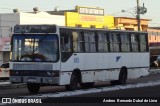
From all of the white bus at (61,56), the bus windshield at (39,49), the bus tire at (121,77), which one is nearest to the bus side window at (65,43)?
the white bus at (61,56)

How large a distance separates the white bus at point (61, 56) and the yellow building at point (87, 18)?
164ft

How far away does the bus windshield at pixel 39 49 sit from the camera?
2398cm

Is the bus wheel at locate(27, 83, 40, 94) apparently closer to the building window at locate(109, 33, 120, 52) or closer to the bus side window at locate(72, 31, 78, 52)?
the bus side window at locate(72, 31, 78, 52)

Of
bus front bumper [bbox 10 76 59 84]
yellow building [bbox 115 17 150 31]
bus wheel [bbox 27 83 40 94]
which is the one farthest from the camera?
yellow building [bbox 115 17 150 31]

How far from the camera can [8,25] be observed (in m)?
71.3

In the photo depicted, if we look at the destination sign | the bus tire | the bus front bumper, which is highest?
the destination sign

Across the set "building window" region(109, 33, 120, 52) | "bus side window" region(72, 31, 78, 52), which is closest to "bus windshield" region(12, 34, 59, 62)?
"bus side window" region(72, 31, 78, 52)

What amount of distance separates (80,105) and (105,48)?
1106cm

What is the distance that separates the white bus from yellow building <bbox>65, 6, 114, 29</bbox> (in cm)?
4999

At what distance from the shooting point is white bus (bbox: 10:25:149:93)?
23906 millimetres

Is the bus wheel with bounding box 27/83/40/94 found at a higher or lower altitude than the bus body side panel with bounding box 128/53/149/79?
lower

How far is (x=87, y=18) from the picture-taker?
83562 mm

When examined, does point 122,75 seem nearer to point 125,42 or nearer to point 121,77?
point 121,77

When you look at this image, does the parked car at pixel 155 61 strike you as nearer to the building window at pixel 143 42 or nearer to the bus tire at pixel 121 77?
the building window at pixel 143 42
